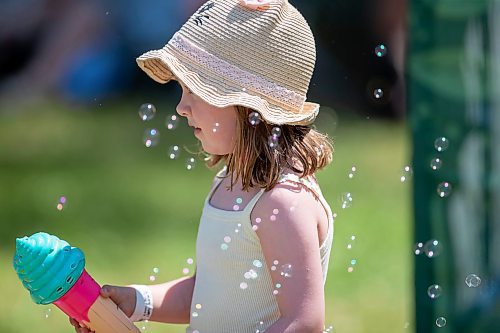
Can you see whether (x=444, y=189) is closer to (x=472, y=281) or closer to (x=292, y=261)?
(x=472, y=281)

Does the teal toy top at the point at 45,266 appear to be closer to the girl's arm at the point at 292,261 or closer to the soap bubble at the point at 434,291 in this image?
the girl's arm at the point at 292,261

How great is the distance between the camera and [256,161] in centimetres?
201

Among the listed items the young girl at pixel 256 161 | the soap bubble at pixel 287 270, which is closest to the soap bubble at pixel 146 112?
the young girl at pixel 256 161

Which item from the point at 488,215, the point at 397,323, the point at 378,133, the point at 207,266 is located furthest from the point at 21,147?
the point at 207,266

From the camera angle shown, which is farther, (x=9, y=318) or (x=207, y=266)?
(x=9, y=318)

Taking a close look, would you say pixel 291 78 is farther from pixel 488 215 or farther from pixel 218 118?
pixel 488 215

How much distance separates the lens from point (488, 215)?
2793 mm

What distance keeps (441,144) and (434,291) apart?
380 mm

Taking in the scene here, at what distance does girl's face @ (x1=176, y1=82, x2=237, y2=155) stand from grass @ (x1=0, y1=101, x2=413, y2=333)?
1.41 meters

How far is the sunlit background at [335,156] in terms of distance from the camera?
276cm

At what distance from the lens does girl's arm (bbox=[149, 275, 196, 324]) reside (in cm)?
219

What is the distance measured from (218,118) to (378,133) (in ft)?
16.6

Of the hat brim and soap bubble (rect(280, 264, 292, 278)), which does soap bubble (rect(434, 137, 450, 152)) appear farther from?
soap bubble (rect(280, 264, 292, 278))

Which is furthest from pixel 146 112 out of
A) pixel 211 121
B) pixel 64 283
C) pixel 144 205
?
pixel 144 205
